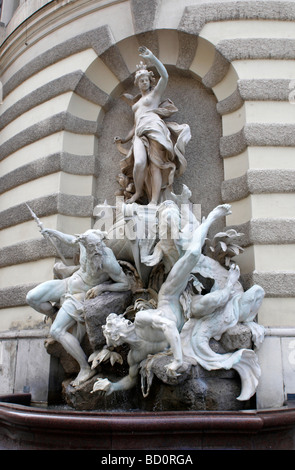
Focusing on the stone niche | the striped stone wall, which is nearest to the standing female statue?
the stone niche

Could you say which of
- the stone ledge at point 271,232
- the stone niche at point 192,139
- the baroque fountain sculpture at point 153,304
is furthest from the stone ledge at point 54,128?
the stone ledge at point 271,232

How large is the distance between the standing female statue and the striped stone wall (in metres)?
0.83

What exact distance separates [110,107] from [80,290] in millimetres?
Answer: 4375

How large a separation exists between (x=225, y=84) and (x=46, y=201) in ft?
12.9

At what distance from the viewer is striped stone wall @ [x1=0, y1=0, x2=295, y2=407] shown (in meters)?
6.61

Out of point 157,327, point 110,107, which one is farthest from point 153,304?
point 110,107

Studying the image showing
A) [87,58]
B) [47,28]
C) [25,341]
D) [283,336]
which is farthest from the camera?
[47,28]

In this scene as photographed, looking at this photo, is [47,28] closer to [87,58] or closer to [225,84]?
[87,58]

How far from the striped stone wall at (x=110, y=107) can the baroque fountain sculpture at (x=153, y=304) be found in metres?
0.67

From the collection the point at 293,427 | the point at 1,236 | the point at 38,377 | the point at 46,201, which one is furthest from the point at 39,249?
the point at 293,427

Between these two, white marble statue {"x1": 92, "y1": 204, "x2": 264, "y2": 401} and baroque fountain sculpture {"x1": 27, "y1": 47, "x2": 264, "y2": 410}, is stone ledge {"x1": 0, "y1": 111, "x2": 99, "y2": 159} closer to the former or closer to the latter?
baroque fountain sculpture {"x1": 27, "y1": 47, "x2": 264, "y2": 410}

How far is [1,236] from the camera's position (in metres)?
8.72

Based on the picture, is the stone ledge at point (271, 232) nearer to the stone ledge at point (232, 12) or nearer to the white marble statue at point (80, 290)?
the white marble statue at point (80, 290)

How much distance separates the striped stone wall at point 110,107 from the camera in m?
6.61
